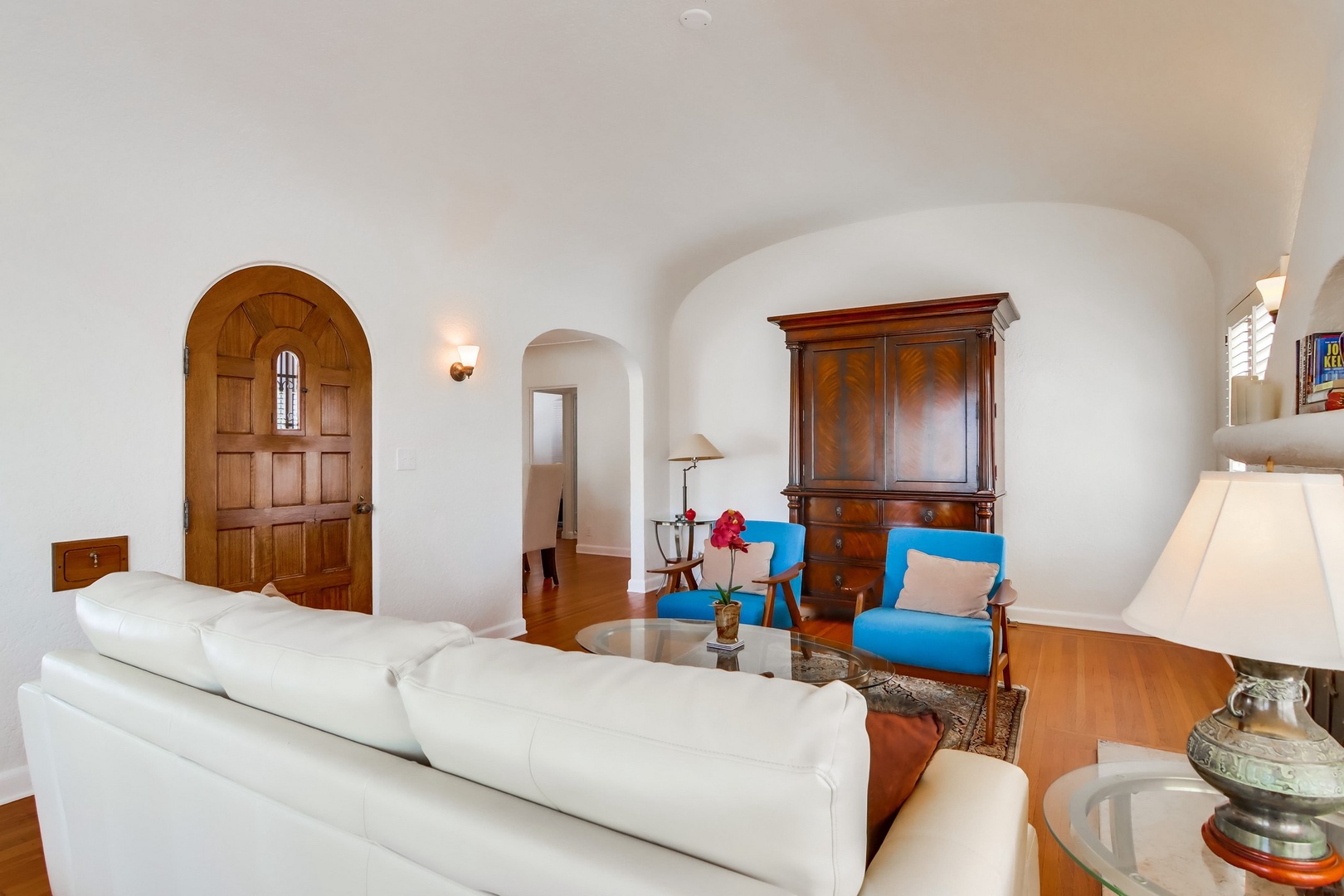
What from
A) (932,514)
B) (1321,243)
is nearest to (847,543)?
(932,514)

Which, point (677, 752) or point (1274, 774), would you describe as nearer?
point (677, 752)

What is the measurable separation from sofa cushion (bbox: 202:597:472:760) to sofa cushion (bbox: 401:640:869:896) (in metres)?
0.09

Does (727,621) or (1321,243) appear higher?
(1321,243)

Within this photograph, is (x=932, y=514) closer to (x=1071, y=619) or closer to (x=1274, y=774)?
(x=1071, y=619)

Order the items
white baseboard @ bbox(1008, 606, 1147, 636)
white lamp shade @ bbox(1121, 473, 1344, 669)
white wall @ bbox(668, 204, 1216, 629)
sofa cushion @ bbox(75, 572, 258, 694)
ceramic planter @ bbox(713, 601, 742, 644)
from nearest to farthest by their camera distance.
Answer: white lamp shade @ bbox(1121, 473, 1344, 669), sofa cushion @ bbox(75, 572, 258, 694), ceramic planter @ bbox(713, 601, 742, 644), white wall @ bbox(668, 204, 1216, 629), white baseboard @ bbox(1008, 606, 1147, 636)

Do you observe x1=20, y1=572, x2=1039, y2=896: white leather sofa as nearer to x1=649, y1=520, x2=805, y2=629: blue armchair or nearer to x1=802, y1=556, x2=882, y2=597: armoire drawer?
x1=649, y1=520, x2=805, y2=629: blue armchair

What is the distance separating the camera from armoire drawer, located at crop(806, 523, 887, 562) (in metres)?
5.02

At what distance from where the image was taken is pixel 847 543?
202 inches

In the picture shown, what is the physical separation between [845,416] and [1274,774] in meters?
4.08

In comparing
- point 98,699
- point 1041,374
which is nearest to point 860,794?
point 98,699

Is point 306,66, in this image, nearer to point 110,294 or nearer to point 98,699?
point 110,294

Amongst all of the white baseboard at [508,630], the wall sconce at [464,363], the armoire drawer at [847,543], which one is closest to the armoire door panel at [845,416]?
the armoire drawer at [847,543]

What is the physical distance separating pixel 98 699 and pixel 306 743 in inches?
27.8

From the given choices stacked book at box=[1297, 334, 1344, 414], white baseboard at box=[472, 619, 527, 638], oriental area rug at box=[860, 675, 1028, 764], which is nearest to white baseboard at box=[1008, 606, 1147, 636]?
oriental area rug at box=[860, 675, 1028, 764]
